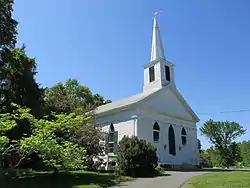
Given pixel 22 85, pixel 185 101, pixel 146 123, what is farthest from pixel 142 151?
pixel 185 101

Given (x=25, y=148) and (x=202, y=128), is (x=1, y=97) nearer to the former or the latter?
(x=25, y=148)

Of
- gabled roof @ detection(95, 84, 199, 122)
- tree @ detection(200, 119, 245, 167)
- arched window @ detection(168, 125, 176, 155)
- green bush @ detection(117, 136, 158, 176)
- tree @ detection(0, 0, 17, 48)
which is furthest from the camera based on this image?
tree @ detection(200, 119, 245, 167)

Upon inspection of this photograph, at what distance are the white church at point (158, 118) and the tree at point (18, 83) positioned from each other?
9.26m

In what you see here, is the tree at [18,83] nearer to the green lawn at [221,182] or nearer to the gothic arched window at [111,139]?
the gothic arched window at [111,139]

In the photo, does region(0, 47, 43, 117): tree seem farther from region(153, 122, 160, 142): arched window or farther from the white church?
region(153, 122, 160, 142): arched window

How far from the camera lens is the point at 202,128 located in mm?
46250

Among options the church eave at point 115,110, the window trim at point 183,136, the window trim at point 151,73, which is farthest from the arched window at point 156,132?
the window trim at point 151,73

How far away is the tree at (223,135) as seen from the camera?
43.8 meters

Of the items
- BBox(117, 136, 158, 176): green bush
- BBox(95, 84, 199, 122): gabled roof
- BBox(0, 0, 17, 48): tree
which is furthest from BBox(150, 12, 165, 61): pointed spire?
BBox(0, 0, 17, 48): tree

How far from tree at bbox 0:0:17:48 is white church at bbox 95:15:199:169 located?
12.8 meters

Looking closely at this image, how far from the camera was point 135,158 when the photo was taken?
60.0ft

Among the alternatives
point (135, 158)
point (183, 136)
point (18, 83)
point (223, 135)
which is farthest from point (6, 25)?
point (223, 135)

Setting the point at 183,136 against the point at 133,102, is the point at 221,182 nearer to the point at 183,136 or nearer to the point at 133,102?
the point at 133,102

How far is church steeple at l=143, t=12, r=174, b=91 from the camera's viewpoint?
31.5 metres
